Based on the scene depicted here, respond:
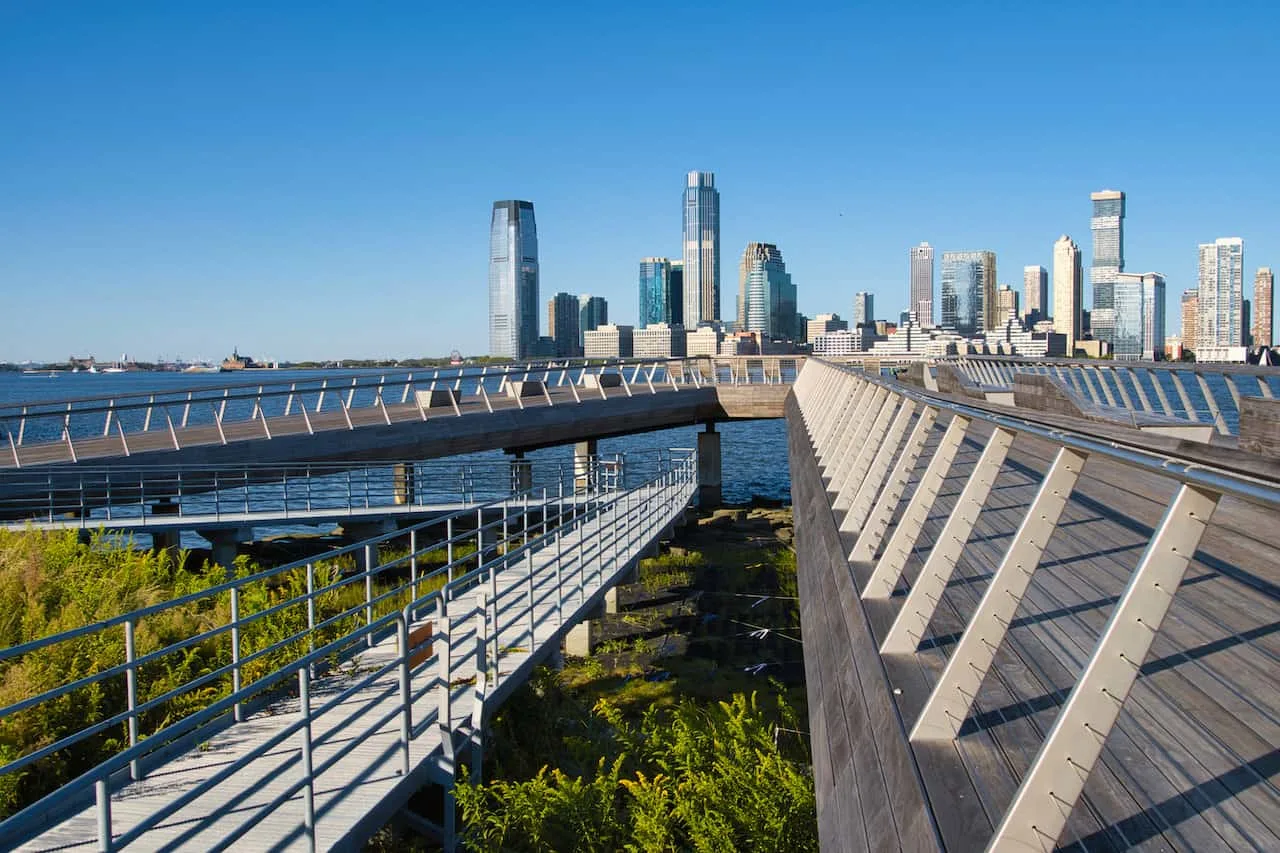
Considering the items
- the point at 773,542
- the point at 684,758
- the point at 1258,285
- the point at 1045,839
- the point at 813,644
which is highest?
the point at 1258,285

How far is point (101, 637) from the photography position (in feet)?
29.4

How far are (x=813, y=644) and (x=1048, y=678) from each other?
1878mm

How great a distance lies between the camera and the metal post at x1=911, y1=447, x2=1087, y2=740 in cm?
306

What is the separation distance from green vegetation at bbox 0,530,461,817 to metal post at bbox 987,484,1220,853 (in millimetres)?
4778

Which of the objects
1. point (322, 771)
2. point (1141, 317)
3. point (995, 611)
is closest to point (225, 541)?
point (322, 771)

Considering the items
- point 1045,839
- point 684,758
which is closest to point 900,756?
point 1045,839

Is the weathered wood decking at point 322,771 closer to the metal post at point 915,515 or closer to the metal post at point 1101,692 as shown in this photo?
the metal post at point 915,515

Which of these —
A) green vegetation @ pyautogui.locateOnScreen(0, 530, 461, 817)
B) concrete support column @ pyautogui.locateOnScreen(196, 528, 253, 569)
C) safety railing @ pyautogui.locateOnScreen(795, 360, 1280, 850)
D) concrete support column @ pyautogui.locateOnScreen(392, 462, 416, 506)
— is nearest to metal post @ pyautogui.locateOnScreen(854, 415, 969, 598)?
safety railing @ pyautogui.locateOnScreen(795, 360, 1280, 850)

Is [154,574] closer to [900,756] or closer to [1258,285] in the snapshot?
[900,756]

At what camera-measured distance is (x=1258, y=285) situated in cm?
10300

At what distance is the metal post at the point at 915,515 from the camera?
14.7 feet

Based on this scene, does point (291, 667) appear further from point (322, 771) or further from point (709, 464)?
point (709, 464)

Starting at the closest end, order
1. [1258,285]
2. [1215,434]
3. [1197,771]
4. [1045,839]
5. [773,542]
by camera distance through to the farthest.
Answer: [1045,839] → [1197,771] → [1215,434] → [773,542] → [1258,285]

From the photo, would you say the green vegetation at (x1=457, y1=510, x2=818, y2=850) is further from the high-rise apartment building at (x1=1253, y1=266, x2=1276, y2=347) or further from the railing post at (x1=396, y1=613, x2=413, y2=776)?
the high-rise apartment building at (x1=1253, y1=266, x2=1276, y2=347)
